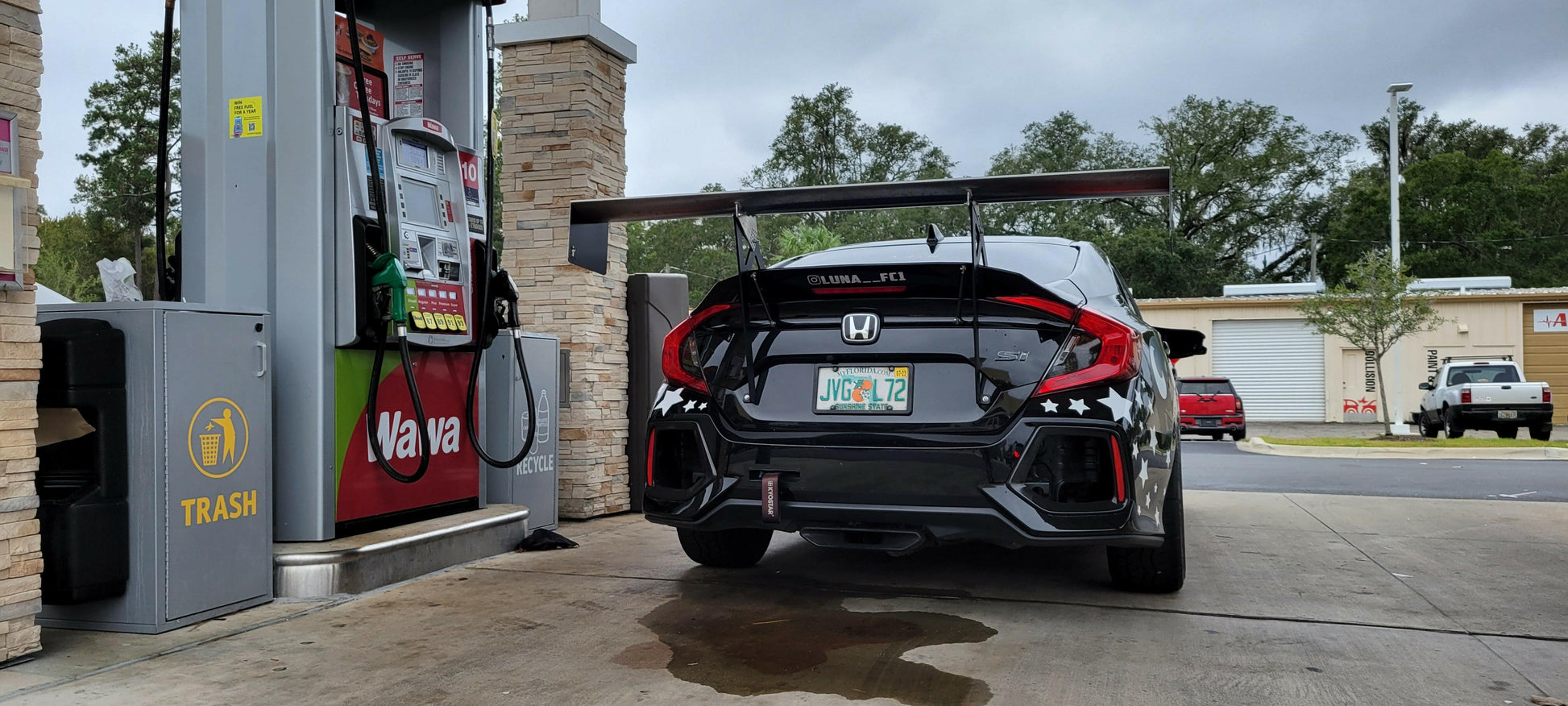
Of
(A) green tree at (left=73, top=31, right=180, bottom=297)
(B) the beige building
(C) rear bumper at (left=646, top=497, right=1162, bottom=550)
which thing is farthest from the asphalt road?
(A) green tree at (left=73, top=31, right=180, bottom=297)

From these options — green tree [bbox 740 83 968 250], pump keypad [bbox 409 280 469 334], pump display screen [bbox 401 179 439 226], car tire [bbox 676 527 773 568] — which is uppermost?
green tree [bbox 740 83 968 250]

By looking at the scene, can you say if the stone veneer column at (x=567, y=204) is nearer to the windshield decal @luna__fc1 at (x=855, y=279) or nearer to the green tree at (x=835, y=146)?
the windshield decal @luna__fc1 at (x=855, y=279)

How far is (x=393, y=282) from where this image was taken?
431 centimetres

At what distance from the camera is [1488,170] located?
45438 millimetres

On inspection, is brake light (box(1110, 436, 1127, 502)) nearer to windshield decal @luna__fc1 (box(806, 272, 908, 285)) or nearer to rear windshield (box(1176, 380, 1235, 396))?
windshield decal @luna__fc1 (box(806, 272, 908, 285))

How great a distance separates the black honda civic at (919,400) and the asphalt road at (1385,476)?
6.42 metres

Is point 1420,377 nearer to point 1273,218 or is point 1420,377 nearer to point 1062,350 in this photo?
point 1273,218

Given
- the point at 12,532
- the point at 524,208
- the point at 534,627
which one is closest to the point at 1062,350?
the point at 534,627

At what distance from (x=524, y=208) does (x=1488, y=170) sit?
50.1 m

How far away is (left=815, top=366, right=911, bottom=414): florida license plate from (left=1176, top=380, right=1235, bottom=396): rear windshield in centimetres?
1884

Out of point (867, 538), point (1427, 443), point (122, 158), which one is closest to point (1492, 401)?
point (1427, 443)

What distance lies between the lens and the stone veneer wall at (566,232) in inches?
255

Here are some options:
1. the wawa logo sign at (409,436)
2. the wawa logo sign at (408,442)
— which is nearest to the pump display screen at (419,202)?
the wawa logo sign at (408,442)

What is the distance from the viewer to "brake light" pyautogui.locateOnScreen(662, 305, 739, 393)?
391cm
